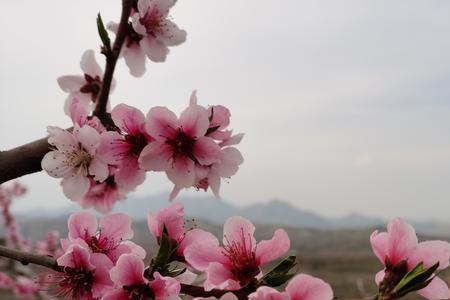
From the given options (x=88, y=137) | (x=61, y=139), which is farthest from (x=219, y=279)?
(x=61, y=139)

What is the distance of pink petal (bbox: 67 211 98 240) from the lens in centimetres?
161

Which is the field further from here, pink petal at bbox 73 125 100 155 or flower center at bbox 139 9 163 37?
flower center at bbox 139 9 163 37

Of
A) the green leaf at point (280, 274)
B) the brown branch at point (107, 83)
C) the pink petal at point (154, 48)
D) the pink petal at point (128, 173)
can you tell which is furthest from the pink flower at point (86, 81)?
the green leaf at point (280, 274)

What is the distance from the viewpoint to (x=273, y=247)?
4.32ft

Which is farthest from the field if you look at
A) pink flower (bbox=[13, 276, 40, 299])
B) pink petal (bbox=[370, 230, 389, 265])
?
pink flower (bbox=[13, 276, 40, 299])

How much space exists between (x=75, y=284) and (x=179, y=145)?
0.56 meters

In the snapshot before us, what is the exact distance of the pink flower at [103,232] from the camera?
1.57 metres

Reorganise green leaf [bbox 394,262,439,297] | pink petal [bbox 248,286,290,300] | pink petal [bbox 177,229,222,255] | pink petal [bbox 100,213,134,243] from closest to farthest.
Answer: pink petal [bbox 248,286,290,300]
green leaf [bbox 394,262,439,297]
pink petal [bbox 177,229,222,255]
pink petal [bbox 100,213,134,243]

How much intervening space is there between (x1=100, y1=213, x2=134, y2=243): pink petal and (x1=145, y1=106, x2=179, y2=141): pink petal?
31 centimetres

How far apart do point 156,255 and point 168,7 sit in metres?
Answer: 1.19

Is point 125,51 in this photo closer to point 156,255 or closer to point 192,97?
point 192,97

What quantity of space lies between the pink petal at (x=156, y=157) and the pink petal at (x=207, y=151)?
96 mm

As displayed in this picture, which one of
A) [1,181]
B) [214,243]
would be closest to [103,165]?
[1,181]

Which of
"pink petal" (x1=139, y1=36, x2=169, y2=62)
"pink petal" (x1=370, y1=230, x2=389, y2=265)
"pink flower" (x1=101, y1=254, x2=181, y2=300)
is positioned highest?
"pink petal" (x1=139, y1=36, x2=169, y2=62)
